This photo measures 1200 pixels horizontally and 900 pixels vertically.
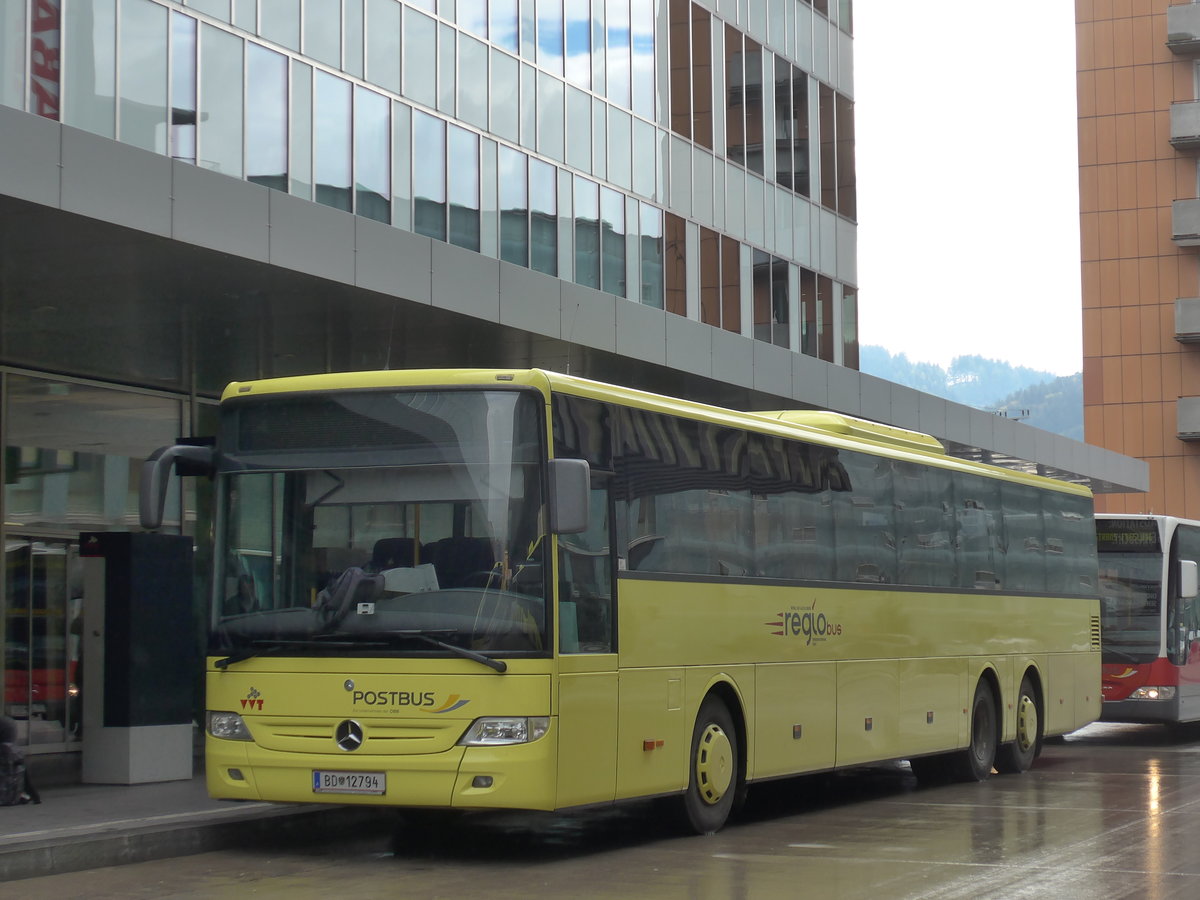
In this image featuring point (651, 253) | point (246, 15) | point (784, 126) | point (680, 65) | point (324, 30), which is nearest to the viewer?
point (246, 15)

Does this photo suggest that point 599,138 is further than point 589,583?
Yes

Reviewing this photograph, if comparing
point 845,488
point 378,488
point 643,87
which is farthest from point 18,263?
point 643,87

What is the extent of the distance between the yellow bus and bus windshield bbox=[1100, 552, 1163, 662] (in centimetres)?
1168

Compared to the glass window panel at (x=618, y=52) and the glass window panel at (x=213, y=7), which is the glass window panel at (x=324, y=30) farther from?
the glass window panel at (x=618, y=52)

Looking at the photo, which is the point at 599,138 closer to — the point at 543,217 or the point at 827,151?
the point at 543,217

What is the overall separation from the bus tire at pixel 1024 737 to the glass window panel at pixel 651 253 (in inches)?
449

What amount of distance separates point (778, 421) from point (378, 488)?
4568 mm

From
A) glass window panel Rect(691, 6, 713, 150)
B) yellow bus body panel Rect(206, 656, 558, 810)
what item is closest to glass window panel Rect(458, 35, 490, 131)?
glass window panel Rect(691, 6, 713, 150)

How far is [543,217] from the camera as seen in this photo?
2638 centimetres

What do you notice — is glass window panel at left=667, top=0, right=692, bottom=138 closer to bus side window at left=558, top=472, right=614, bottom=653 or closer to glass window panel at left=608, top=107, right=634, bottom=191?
glass window panel at left=608, top=107, right=634, bottom=191

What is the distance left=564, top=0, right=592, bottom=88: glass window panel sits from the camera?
2706cm

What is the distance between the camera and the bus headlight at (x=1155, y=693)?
78.4 ft

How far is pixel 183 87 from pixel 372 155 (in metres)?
3.61

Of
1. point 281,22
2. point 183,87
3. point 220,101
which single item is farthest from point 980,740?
point 281,22
